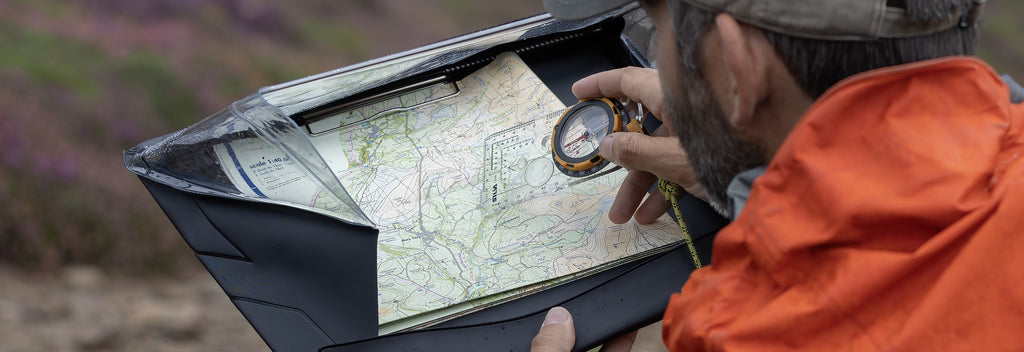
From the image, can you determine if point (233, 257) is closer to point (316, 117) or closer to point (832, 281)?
point (316, 117)

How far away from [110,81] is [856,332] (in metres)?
4.43

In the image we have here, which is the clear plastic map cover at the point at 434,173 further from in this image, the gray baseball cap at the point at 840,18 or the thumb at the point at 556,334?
the gray baseball cap at the point at 840,18

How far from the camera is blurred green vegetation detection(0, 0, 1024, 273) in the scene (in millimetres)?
3576

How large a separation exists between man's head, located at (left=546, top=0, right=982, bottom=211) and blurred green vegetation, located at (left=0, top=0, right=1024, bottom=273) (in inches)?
140

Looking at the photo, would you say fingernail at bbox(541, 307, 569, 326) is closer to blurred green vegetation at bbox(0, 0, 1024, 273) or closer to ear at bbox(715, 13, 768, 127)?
ear at bbox(715, 13, 768, 127)

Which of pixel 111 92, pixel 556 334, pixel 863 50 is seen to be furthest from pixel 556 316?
pixel 111 92

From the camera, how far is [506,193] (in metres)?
1.34

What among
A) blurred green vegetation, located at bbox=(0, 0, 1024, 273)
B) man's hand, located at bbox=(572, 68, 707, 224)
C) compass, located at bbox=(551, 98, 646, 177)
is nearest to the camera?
man's hand, located at bbox=(572, 68, 707, 224)

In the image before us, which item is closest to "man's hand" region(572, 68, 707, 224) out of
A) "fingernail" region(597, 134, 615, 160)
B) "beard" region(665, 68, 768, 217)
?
"fingernail" region(597, 134, 615, 160)

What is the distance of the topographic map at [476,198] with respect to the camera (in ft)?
4.00

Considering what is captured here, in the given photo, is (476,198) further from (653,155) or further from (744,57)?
(744,57)

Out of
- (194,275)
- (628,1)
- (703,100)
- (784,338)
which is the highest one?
(628,1)

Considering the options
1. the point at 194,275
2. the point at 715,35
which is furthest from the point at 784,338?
the point at 194,275

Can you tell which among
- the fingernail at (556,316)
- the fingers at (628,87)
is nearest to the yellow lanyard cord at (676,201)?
the fingers at (628,87)
